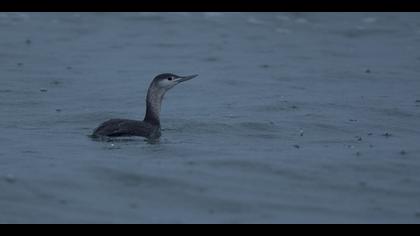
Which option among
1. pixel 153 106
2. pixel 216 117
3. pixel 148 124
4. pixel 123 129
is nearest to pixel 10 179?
pixel 123 129

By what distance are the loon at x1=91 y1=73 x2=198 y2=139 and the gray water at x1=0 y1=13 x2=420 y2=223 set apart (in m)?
0.16

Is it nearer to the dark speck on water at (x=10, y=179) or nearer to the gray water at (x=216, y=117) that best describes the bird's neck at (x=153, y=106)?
the gray water at (x=216, y=117)

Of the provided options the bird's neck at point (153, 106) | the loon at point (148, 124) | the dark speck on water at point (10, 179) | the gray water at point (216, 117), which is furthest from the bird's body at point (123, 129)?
the dark speck on water at point (10, 179)

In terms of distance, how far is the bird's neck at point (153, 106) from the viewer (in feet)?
48.4

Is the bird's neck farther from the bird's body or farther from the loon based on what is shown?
the bird's body

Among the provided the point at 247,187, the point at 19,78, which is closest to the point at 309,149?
the point at 247,187

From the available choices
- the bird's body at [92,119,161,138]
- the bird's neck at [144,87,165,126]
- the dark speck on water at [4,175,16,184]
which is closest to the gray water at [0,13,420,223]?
the dark speck on water at [4,175,16,184]

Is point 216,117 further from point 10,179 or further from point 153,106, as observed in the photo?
point 10,179

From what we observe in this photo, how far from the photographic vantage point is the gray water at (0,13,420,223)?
10773 millimetres

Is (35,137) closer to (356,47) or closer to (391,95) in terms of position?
(391,95)

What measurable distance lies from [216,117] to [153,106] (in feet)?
3.97

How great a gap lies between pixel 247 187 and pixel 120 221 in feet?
6.26

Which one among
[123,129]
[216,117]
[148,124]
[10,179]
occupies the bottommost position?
[10,179]

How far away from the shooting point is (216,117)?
52.0 feet
